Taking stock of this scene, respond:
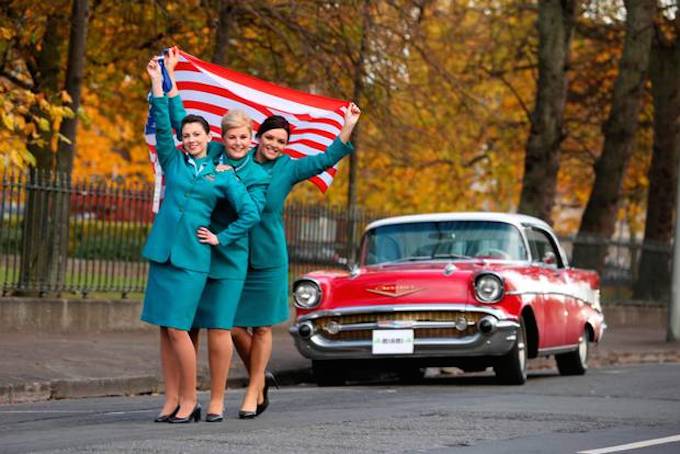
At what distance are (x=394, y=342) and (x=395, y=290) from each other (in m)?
0.47

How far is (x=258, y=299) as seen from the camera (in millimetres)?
10617

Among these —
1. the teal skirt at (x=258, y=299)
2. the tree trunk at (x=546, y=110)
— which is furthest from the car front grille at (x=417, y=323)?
the tree trunk at (x=546, y=110)

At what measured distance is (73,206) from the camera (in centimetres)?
1984

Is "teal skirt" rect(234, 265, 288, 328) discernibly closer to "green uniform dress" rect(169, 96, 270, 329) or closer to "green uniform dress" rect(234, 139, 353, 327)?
"green uniform dress" rect(234, 139, 353, 327)

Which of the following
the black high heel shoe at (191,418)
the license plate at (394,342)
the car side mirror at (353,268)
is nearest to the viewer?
the black high heel shoe at (191,418)

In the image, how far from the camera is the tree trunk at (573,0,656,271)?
1192 inches

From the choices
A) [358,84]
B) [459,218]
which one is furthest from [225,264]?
[358,84]

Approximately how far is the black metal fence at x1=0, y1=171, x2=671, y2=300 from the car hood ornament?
136 centimetres

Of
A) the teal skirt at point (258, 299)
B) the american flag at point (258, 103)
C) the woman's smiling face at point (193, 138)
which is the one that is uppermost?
the american flag at point (258, 103)

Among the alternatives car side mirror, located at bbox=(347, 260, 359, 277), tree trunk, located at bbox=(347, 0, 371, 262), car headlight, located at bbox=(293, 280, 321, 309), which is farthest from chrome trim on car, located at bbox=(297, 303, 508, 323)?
tree trunk, located at bbox=(347, 0, 371, 262)

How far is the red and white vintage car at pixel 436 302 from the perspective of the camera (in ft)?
48.2

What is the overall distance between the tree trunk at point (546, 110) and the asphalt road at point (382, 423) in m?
12.6

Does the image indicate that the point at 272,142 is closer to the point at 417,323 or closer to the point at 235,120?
the point at 235,120

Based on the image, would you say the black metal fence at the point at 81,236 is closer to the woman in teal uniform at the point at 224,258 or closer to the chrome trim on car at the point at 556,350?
the chrome trim on car at the point at 556,350
